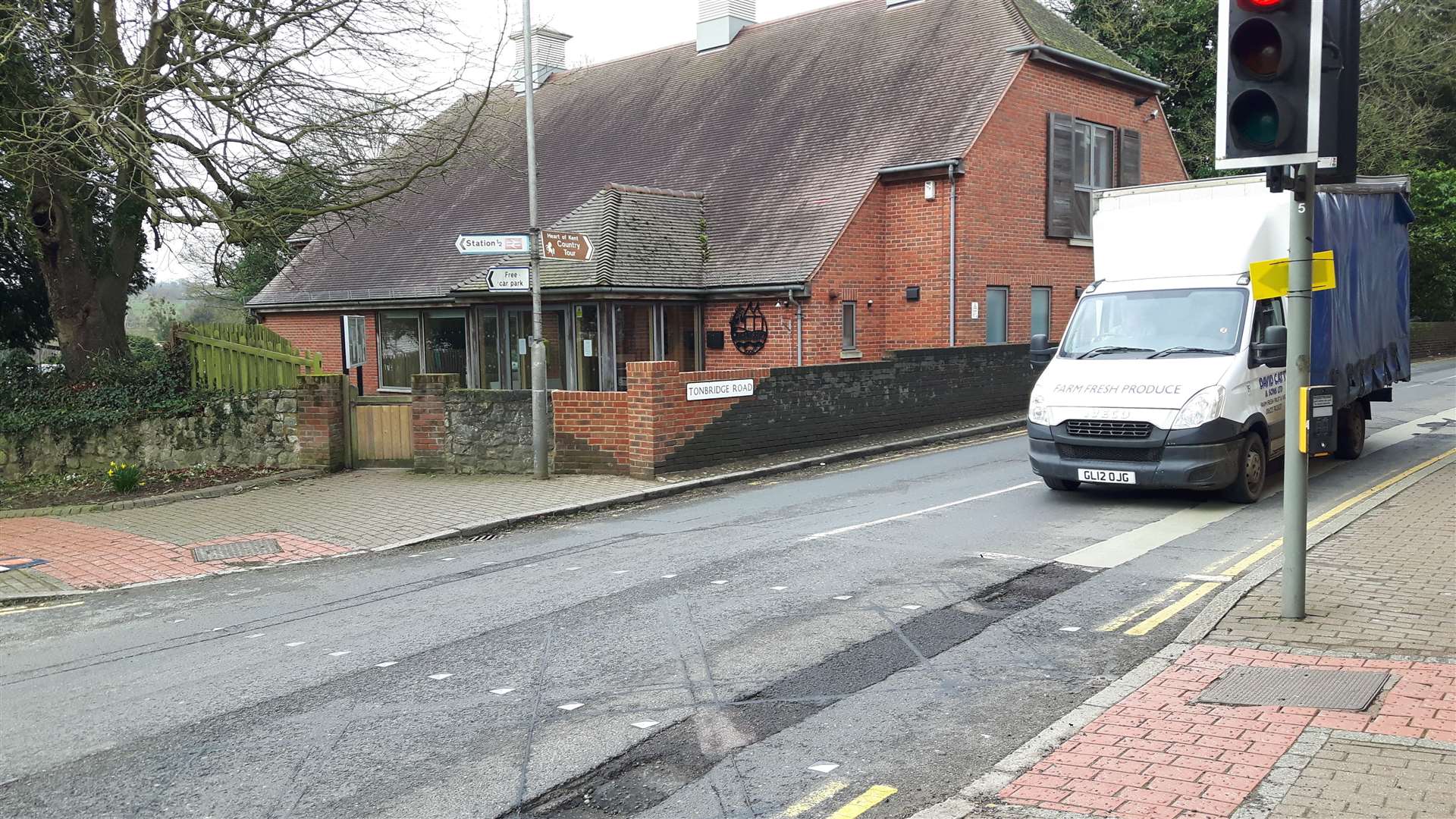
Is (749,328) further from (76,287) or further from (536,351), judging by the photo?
(76,287)

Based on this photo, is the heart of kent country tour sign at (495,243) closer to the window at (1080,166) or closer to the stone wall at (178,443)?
the stone wall at (178,443)

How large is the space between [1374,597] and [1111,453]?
3889mm

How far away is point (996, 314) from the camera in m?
23.6

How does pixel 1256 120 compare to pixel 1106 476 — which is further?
pixel 1106 476

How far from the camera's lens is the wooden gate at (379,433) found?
1612cm

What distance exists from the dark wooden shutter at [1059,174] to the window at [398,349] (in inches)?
611

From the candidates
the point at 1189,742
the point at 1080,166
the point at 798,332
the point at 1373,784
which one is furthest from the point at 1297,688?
the point at 1080,166

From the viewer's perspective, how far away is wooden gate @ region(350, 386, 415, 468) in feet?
52.9

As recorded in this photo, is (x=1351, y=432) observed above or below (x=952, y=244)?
below

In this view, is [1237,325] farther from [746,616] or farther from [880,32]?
[880,32]

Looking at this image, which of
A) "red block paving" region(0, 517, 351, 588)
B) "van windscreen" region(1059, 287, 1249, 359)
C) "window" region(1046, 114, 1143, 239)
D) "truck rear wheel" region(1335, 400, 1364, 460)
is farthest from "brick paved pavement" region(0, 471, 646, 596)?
"window" region(1046, 114, 1143, 239)

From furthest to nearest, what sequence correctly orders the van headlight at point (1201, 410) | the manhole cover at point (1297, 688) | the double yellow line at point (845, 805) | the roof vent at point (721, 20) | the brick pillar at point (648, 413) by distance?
the roof vent at point (721, 20) → the brick pillar at point (648, 413) → the van headlight at point (1201, 410) → the manhole cover at point (1297, 688) → the double yellow line at point (845, 805)

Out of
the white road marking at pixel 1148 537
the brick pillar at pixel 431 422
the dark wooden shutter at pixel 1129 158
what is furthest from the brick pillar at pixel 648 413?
the dark wooden shutter at pixel 1129 158

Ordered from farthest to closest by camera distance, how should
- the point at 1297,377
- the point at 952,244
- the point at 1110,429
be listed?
the point at 952,244 < the point at 1110,429 < the point at 1297,377
